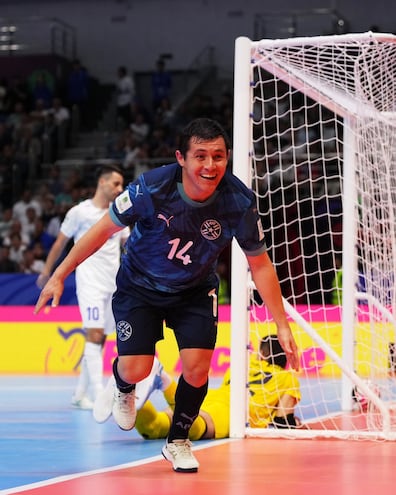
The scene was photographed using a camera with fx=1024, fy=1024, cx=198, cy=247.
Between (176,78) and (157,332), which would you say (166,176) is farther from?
(176,78)

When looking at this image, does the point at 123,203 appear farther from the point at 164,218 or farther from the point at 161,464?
the point at 161,464

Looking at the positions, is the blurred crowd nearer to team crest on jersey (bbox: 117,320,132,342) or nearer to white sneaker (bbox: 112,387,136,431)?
white sneaker (bbox: 112,387,136,431)

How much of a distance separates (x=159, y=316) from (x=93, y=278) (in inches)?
152

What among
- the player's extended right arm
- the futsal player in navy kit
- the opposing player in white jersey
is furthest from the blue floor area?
the player's extended right arm

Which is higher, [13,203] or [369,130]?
[13,203]

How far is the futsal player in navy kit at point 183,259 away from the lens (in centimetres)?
530

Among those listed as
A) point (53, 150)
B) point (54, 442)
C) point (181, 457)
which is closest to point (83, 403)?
point (54, 442)

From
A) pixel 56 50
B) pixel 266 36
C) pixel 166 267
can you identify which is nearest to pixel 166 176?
pixel 166 267

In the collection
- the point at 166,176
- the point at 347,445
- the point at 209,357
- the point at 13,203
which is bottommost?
the point at 347,445

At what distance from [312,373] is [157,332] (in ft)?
24.9

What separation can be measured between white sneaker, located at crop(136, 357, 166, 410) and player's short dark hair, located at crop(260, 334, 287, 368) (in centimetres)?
97

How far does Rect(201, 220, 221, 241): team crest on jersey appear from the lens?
17.6 feet

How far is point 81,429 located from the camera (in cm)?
768

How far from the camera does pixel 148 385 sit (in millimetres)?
6816
